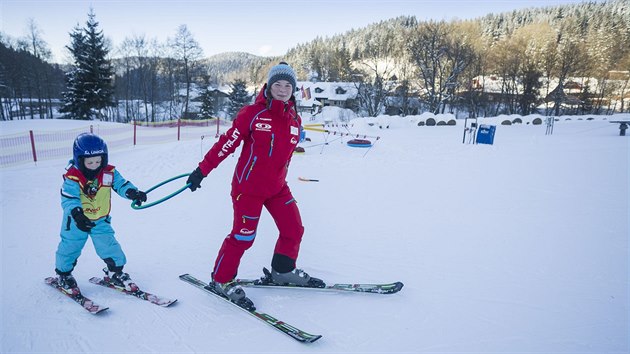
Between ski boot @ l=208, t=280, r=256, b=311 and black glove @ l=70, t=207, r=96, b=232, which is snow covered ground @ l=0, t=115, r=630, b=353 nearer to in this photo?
ski boot @ l=208, t=280, r=256, b=311

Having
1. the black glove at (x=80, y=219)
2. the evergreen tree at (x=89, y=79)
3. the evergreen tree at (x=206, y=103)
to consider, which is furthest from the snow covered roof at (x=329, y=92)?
the black glove at (x=80, y=219)

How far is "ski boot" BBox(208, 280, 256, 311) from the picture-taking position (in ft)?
8.61

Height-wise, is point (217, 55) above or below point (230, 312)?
above

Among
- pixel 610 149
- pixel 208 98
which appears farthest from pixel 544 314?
pixel 208 98

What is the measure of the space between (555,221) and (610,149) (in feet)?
28.7

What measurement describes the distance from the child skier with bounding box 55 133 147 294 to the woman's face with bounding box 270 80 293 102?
52.8 inches

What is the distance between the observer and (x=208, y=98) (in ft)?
125

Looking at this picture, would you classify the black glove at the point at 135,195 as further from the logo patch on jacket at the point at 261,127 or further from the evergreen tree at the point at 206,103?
the evergreen tree at the point at 206,103

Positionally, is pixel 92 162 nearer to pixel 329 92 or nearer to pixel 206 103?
pixel 206 103

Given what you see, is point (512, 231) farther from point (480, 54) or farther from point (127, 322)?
point (480, 54)

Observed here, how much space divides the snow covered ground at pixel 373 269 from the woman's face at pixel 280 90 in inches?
65.5

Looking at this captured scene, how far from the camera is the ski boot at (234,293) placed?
262 centimetres

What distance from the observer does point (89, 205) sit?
264 centimetres

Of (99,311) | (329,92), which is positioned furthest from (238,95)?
(99,311)
